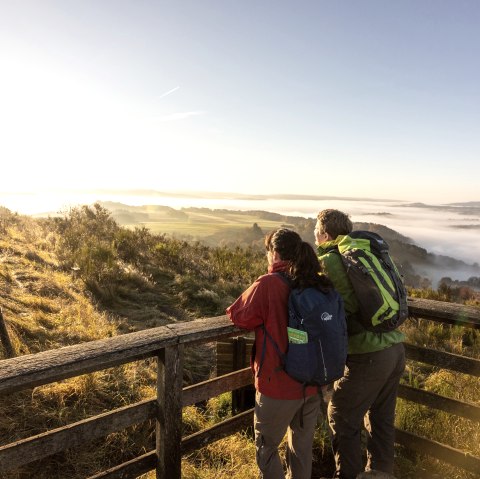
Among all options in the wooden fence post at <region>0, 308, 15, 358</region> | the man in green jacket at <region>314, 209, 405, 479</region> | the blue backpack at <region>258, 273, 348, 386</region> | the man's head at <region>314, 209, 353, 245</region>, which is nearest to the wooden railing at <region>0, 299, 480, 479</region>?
the man in green jacket at <region>314, 209, 405, 479</region>

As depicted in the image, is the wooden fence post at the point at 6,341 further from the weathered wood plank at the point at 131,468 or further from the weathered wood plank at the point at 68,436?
the weathered wood plank at the point at 68,436

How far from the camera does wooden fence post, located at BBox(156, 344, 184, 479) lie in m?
2.43

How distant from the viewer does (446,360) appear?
10.0 ft

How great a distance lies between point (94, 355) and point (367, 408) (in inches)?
75.2

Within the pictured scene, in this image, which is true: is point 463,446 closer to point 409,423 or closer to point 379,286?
point 409,423

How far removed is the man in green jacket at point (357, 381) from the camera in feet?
8.67

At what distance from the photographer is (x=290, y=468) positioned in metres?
2.68

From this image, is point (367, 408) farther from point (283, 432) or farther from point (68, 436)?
point (68, 436)

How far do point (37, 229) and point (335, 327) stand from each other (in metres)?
16.2

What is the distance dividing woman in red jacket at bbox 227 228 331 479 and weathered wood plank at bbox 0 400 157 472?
0.73 meters

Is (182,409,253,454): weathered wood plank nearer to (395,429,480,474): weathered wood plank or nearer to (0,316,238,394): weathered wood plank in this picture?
(0,316,238,394): weathered wood plank

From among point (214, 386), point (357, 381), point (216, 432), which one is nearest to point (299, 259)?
point (357, 381)

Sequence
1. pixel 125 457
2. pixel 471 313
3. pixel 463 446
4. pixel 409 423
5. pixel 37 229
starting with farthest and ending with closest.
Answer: pixel 37 229 < pixel 125 457 < pixel 409 423 < pixel 463 446 < pixel 471 313

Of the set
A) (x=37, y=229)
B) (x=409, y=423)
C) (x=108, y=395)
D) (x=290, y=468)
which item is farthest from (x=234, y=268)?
(x=290, y=468)
